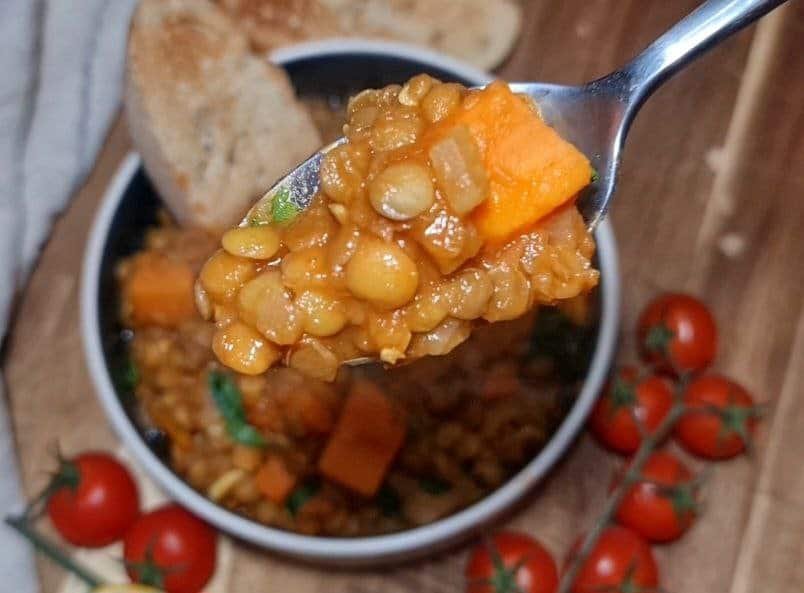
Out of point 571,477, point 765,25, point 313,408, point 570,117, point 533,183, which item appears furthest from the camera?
point 765,25

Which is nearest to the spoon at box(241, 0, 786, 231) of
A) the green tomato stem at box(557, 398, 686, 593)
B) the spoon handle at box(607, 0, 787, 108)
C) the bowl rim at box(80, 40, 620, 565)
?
the spoon handle at box(607, 0, 787, 108)

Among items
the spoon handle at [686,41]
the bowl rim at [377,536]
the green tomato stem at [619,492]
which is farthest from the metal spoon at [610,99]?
the green tomato stem at [619,492]

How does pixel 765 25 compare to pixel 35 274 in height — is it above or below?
above

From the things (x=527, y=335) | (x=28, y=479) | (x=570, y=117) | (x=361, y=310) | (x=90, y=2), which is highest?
(x=570, y=117)

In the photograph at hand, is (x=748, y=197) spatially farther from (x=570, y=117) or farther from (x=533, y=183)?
(x=533, y=183)

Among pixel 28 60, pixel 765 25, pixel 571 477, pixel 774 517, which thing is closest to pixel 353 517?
pixel 571 477

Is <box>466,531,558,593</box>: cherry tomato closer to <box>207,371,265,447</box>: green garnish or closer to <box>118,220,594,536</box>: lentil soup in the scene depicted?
<box>118,220,594,536</box>: lentil soup
